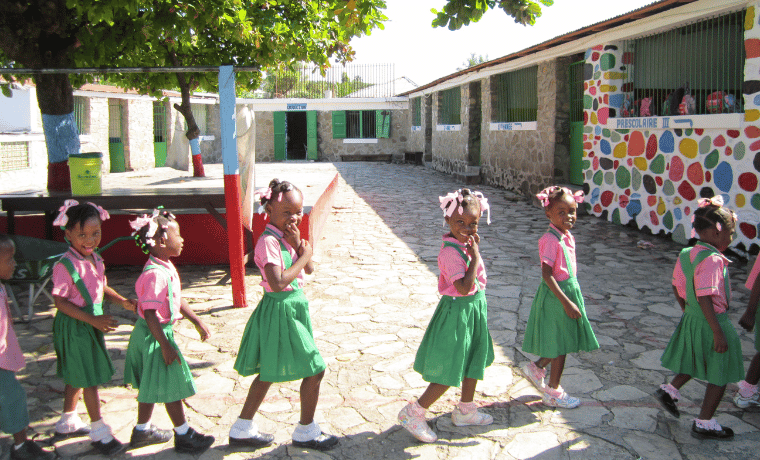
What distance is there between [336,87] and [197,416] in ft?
88.0

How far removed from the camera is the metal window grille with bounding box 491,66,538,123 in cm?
1303

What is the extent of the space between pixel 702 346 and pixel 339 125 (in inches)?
984

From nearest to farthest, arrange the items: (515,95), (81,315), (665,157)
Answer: (81,315) → (665,157) → (515,95)

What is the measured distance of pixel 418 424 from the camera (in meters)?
3.19

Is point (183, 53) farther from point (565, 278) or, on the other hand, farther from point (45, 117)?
point (565, 278)

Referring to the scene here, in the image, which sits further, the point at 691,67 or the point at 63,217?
the point at 691,67

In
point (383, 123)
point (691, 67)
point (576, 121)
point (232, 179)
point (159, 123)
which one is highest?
point (383, 123)

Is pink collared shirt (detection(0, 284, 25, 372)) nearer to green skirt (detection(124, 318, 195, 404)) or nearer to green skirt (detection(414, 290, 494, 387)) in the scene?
green skirt (detection(124, 318, 195, 404))

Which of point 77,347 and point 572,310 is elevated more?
point 572,310

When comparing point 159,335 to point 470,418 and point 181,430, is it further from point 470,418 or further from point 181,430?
point 470,418

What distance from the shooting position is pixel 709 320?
3.10 m

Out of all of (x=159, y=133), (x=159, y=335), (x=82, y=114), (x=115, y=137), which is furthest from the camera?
(x=159, y=133)

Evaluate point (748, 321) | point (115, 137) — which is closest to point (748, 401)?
point (748, 321)

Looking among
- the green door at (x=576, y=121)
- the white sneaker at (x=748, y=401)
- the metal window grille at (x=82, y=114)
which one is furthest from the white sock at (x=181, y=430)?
the metal window grille at (x=82, y=114)
